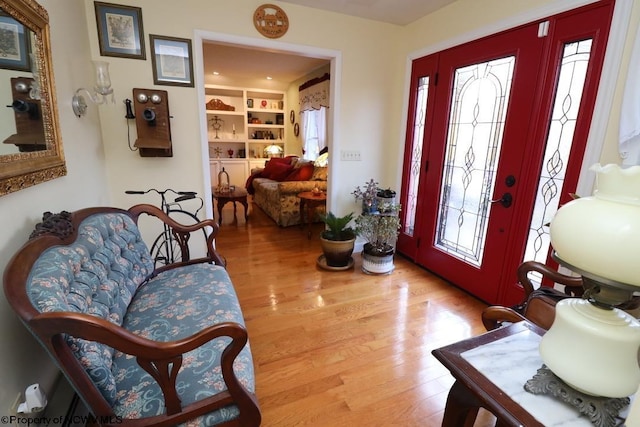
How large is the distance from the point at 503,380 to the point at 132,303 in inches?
63.4

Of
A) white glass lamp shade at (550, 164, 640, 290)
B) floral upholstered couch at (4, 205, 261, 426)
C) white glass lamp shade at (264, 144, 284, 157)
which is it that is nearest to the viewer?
white glass lamp shade at (550, 164, 640, 290)

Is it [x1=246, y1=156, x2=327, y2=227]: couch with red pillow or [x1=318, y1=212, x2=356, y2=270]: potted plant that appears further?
[x1=246, y1=156, x2=327, y2=227]: couch with red pillow

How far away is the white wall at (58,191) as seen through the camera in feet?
3.38

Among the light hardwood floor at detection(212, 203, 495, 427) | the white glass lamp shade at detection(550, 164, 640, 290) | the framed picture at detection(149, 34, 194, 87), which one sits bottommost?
the light hardwood floor at detection(212, 203, 495, 427)

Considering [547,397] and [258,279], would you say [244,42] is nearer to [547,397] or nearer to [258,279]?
[258,279]

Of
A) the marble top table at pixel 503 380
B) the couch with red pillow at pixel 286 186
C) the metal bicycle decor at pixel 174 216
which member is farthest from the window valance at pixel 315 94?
the marble top table at pixel 503 380

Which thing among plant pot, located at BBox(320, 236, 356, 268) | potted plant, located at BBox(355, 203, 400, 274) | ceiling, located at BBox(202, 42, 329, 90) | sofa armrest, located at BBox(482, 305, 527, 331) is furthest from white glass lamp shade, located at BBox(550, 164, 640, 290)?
ceiling, located at BBox(202, 42, 329, 90)

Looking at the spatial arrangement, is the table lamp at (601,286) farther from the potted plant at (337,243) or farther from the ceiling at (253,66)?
the ceiling at (253,66)

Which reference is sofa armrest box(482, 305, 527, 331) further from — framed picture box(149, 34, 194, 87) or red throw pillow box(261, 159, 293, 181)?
red throw pillow box(261, 159, 293, 181)

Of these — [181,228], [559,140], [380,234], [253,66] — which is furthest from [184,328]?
[253,66]

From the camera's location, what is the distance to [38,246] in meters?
1.02

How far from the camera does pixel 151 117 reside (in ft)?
7.68

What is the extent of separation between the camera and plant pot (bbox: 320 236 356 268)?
9.79 ft

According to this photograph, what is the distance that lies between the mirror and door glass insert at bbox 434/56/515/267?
2.80 metres
